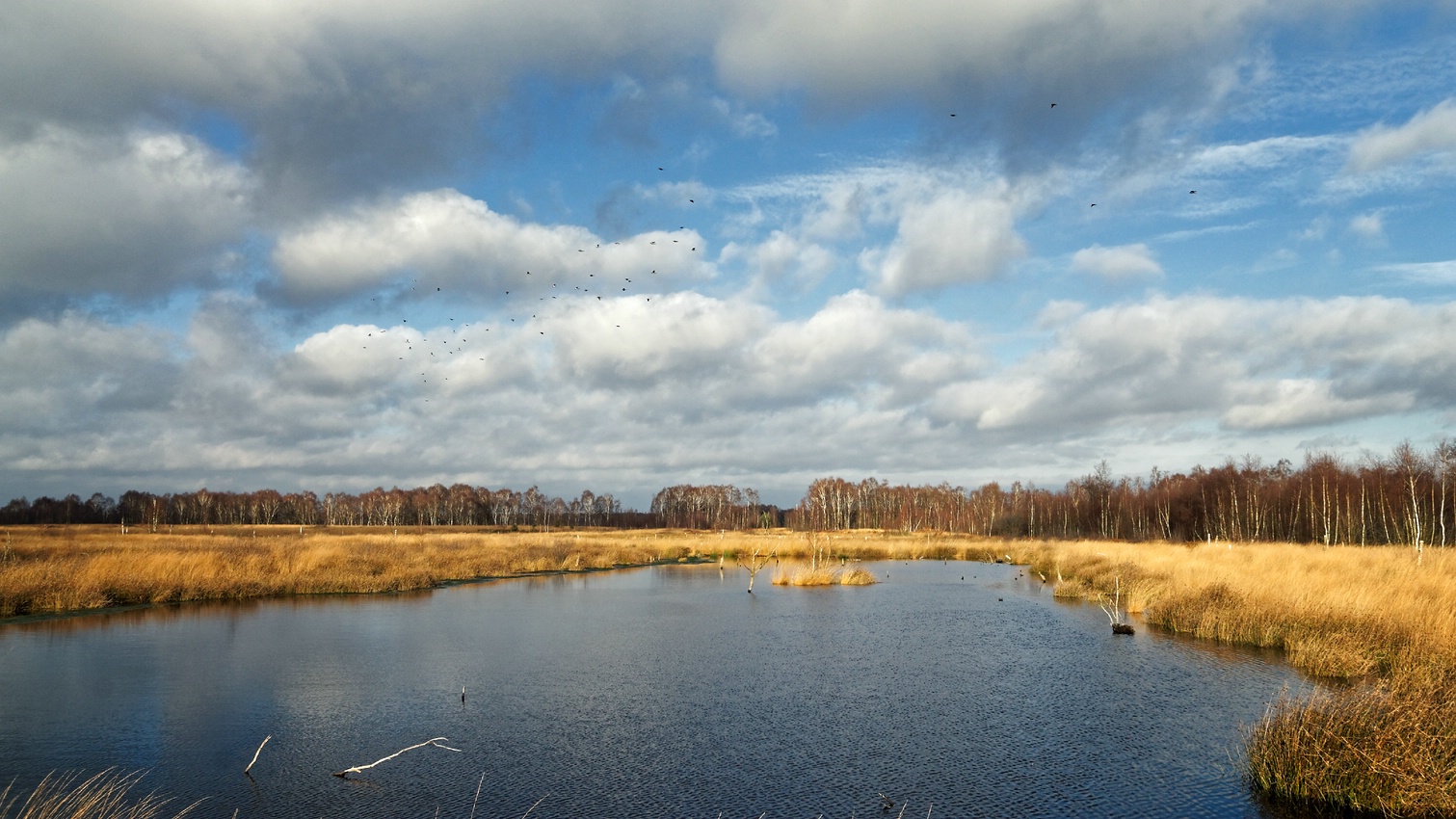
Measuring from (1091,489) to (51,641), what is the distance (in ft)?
A: 355

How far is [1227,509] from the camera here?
7700cm

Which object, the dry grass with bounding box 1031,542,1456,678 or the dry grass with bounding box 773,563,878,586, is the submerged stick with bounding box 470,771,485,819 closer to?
the dry grass with bounding box 1031,542,1456,678

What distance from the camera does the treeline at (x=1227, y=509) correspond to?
201 ft

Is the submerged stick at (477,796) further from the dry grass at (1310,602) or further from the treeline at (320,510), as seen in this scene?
the treeline at (320,510)

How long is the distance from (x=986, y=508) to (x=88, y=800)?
13219 cm

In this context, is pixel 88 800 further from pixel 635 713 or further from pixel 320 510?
pixel 320 510

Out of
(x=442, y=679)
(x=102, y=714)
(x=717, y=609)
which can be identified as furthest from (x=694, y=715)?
(x=717, y=609)

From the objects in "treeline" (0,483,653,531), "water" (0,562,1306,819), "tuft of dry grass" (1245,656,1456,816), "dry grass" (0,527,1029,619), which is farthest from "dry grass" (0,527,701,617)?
"treeline" (0,483,653,531)

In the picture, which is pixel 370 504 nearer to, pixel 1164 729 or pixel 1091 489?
pixel 1091 489

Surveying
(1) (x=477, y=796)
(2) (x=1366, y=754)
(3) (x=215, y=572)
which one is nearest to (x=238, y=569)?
(3) (x=215, y=572)

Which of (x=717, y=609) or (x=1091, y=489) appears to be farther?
(x=1091, y=489)

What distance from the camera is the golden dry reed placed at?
9.68 metres

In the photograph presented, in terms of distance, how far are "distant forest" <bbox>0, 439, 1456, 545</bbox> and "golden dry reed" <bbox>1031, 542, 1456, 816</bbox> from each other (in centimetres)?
1712

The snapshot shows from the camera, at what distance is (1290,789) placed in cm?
1041
